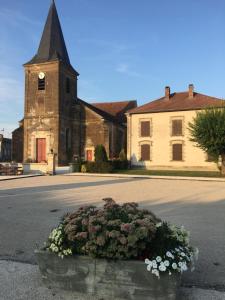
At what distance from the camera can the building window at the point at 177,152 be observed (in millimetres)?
32438

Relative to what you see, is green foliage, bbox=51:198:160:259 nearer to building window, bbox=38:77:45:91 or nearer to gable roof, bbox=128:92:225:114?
gable roof, bbox=128:92:225:114

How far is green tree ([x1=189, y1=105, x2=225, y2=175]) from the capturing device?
22.8 m

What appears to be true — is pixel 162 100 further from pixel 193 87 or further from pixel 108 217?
pixel 108 217

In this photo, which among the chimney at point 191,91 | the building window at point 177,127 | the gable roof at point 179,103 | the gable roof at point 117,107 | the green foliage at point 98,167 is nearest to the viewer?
the green foliage at point 98,167

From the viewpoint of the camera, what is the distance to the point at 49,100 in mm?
34469

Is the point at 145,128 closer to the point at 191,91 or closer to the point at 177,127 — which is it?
the point at 177,127

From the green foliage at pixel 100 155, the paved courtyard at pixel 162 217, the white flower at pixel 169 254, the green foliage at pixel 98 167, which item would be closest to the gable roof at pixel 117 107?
the green foliage at pixel 100 155

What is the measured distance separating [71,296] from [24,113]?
34.1m

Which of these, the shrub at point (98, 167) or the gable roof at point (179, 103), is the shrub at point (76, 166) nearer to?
the shrub at point (98, 167)

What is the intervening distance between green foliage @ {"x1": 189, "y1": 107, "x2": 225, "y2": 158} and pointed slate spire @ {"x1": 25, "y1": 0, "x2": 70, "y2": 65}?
688 inches

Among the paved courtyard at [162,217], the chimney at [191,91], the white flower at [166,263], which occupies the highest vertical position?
the chimney at [191,91]

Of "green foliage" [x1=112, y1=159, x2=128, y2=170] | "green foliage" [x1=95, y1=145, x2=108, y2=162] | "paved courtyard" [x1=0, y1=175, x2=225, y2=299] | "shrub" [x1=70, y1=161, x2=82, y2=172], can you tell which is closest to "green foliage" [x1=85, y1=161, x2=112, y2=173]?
"shrub" [x1=70, y1=161, x2=82, y2=172]

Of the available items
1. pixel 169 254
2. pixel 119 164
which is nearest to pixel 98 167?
pixel 119 164

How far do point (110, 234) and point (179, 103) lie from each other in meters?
31.1
